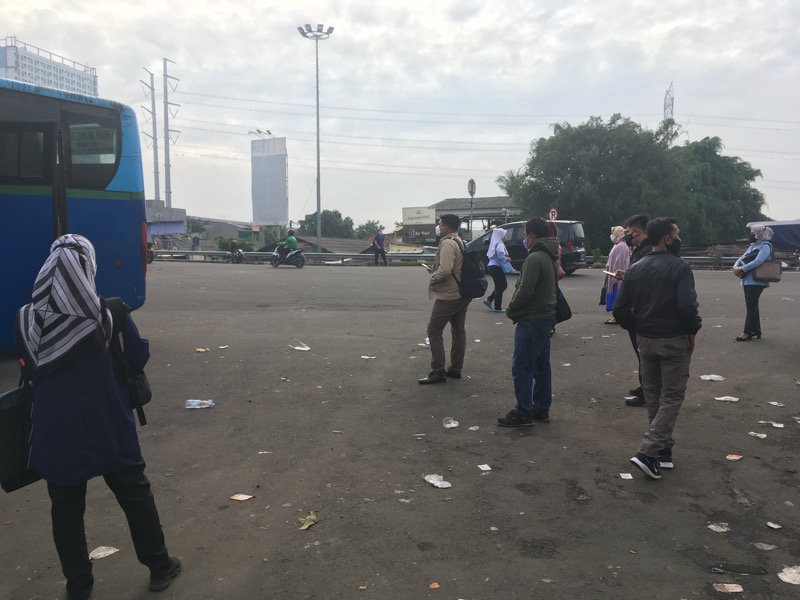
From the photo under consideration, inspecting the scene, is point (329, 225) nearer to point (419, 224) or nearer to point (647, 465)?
point (419, 224)

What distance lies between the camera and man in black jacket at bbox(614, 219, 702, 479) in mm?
4172

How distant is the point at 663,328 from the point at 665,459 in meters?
0.94

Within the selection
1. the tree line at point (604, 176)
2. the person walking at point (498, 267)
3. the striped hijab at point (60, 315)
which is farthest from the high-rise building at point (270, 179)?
the striped hijab at point (60, 315)

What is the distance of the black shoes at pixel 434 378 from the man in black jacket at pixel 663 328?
8.35 feet

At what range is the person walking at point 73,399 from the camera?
277 cm

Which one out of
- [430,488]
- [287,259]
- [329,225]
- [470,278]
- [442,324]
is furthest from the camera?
[329,225]

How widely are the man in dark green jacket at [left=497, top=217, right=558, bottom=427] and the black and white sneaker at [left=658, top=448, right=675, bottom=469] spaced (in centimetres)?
116

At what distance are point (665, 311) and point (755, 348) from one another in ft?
16.5

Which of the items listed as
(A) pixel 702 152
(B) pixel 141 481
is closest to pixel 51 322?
(B) pixel 141 481

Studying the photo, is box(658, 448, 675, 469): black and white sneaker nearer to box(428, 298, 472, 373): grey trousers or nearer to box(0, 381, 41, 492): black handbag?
box(428, 298, 472, 373): grey trousers

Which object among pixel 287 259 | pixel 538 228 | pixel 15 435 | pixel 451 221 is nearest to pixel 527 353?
pixel 538 228

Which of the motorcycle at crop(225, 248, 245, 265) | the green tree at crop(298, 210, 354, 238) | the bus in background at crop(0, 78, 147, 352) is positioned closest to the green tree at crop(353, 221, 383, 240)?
the green tree at crop(298, 210, 354, 238)

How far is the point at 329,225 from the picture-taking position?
79.5m

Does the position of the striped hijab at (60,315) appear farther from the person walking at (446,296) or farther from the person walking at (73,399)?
the person walking at (446,296)
